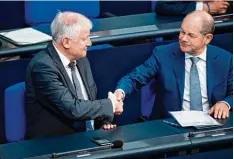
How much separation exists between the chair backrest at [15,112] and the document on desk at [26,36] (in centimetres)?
54

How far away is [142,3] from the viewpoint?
5.68m

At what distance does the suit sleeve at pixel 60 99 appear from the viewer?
3.64 m

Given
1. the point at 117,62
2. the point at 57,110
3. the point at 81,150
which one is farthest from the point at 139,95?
the point at 81,150

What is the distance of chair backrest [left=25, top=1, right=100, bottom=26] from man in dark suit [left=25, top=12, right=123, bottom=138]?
109 cm

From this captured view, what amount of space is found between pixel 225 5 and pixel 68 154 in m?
1.97

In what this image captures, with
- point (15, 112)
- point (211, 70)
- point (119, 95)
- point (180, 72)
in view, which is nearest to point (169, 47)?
point (180, 72)

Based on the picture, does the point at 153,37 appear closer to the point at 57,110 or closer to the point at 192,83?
the point at 192,83

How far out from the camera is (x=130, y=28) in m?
4.59

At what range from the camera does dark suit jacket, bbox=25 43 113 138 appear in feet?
12.0

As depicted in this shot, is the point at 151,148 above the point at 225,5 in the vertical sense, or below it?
below

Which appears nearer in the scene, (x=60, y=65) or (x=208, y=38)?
(x=60, y=65)

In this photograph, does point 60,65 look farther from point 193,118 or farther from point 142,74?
point 193,118

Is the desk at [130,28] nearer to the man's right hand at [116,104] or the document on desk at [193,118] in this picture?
the man's right hand at [116,104]

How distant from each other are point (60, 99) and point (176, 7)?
150 centimetres
